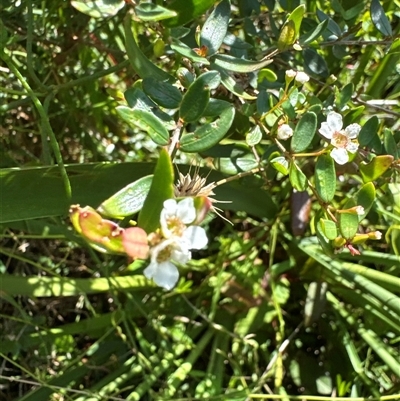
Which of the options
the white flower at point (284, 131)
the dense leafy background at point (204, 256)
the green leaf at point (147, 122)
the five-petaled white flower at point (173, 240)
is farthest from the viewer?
the dense leafy background at point (204, 256)

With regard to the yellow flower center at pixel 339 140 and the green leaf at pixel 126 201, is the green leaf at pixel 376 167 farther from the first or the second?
the green leaf at pixel 126 201

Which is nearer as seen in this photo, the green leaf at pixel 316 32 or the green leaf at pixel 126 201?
the green leaf at pixel 126 201

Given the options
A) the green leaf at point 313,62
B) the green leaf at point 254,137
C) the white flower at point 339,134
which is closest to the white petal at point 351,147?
the white flower at point 339,134

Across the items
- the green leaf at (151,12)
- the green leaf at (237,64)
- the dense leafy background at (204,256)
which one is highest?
the green leaf at (151,12)

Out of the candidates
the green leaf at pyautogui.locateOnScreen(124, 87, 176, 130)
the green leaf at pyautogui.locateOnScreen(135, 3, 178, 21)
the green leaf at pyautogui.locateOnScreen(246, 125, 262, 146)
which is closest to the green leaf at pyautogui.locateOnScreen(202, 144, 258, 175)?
the green leaf at pyautogui.locateOnScreen(246, 125, 262, 146)

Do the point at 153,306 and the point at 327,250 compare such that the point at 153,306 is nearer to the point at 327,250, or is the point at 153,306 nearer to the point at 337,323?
the point at 337,323

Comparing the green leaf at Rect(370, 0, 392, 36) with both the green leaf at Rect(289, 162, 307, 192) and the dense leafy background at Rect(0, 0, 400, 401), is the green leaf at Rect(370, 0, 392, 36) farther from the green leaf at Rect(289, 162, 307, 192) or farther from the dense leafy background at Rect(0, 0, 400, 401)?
the green leaf at Rect(289, 162, 307, 192)
